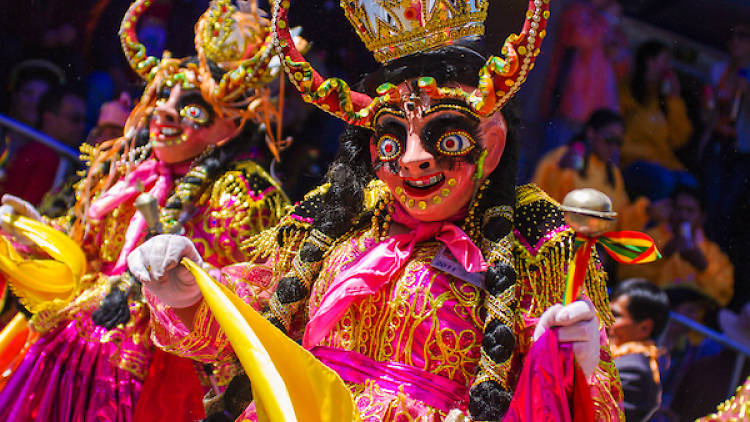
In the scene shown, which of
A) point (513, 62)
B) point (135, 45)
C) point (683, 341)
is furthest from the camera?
point (683, 341)

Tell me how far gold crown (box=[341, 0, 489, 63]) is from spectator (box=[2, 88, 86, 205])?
254 cm

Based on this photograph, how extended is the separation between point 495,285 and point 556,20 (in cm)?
176

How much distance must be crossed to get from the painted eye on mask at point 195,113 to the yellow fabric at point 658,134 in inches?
67.3

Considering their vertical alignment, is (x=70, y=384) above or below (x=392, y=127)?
below

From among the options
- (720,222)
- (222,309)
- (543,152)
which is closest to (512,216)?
(222,309)

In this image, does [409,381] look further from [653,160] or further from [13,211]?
[653,160]

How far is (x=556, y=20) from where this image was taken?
316 centimetres

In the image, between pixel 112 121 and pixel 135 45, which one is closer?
pixel 135 45

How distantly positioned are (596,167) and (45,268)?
2122 mm

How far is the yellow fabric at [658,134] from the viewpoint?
3.29m

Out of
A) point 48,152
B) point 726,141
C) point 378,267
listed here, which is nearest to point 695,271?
point 726,141

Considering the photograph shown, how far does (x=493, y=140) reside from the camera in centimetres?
186

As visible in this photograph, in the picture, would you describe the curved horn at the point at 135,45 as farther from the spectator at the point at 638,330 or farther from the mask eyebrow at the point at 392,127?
the spectator at the point at 638,330

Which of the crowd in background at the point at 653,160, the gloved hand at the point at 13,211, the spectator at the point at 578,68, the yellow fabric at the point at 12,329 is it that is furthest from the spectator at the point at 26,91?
the spectator at the point at 578,68
